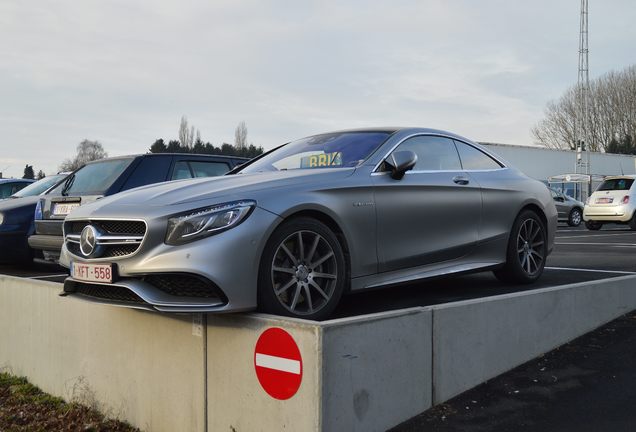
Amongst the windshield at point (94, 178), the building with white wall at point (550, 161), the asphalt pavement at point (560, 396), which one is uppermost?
the building with white wall at point (550, 161)

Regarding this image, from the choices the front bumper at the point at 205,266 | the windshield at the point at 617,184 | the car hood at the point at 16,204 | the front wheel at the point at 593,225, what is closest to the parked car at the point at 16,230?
the car hood at the point at 16,204

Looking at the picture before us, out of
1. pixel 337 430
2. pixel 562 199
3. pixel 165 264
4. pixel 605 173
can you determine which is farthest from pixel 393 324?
pixel 605 173

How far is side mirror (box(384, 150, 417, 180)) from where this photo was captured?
452 cm

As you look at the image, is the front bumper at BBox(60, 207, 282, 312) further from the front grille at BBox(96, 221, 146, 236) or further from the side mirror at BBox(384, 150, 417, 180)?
the side mirror at BBox(384, 150, 417, 180)

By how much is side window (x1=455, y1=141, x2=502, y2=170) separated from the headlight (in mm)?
2532

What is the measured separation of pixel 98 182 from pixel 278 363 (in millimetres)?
4636

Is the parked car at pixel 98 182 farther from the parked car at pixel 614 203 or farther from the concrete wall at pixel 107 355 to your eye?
the parked car at pixel 614 203

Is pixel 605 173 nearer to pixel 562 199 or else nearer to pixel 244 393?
pixel 562 199

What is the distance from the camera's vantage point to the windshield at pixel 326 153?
4746 millimetres

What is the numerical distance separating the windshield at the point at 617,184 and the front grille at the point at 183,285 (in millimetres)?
17400

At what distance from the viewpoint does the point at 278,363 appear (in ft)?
11.3

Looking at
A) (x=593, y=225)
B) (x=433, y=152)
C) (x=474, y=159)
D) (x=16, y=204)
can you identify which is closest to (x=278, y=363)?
(x=433, y=152)

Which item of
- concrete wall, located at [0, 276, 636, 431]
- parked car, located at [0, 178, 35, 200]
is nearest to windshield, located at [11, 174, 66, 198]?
parked car, located at [0, 178, 35, 200]

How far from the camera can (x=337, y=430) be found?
132 inches
